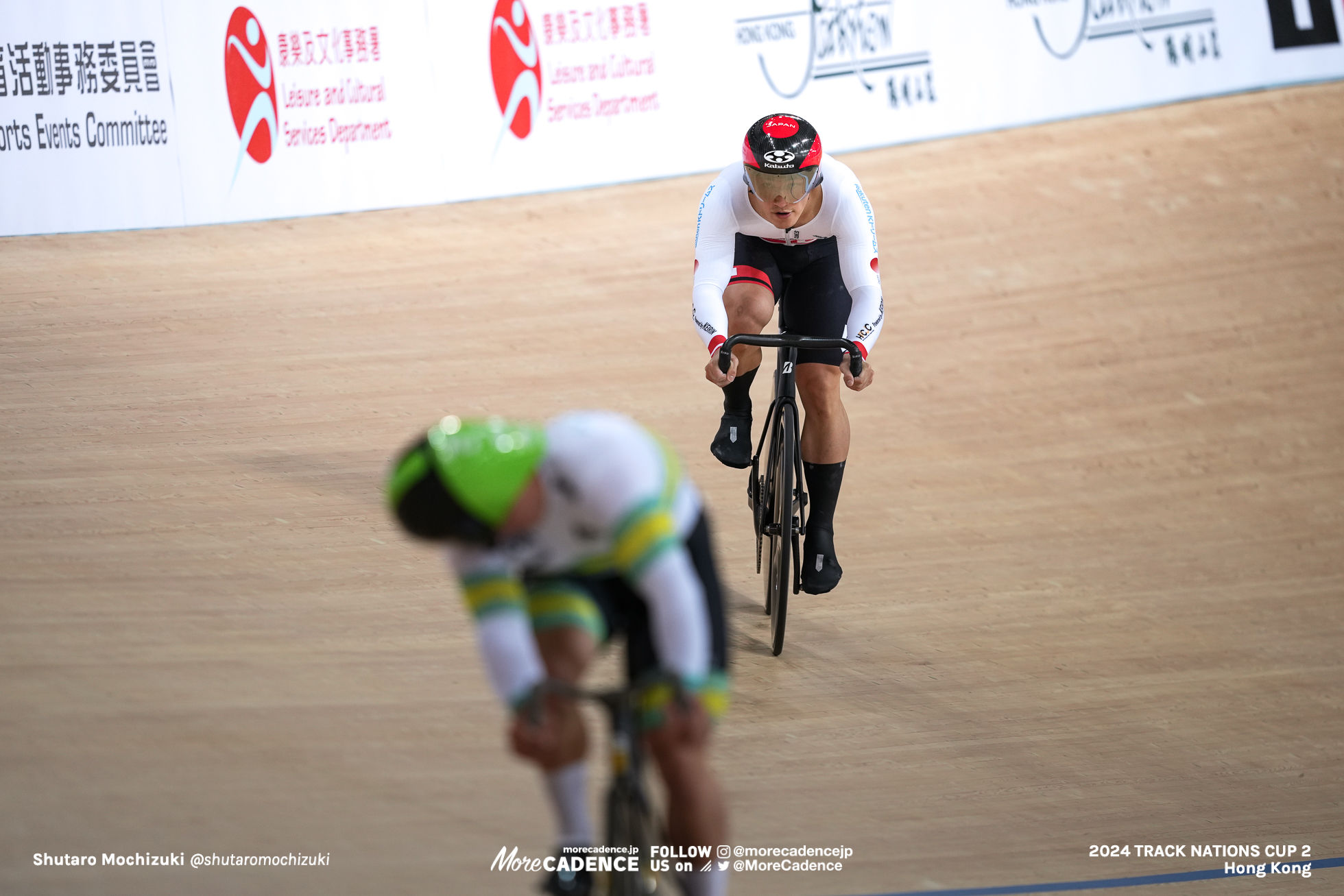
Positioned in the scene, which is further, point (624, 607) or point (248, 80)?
point (248, 80)

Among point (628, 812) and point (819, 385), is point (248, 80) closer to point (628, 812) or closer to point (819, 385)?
point (819, 385)

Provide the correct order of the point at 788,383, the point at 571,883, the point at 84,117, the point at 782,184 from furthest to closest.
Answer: the point at 84,117, the point at 788,383, the point at 782,184, the point at 571,883

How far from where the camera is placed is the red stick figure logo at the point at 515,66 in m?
7.98

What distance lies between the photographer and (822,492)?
3.92m

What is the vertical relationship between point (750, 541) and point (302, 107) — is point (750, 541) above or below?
below

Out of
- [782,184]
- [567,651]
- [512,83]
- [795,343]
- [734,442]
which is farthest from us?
[512,83]

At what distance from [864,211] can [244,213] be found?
15.9 ft

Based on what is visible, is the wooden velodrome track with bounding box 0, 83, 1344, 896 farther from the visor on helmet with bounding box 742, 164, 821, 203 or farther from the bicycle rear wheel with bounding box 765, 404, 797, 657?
the visor on helmet with bounding box 742, 164, 821, 203

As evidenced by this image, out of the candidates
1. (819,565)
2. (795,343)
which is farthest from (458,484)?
(819,565)

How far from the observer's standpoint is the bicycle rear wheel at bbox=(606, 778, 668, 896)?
2.10 metres

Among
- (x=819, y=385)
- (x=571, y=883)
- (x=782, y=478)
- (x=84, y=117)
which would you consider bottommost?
(x=571, y=883)

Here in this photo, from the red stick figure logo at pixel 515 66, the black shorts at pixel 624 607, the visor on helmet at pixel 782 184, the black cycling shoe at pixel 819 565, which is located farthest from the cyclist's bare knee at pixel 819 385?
the red stick figure logo at pixel 515 66

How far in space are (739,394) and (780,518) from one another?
422 millimetres

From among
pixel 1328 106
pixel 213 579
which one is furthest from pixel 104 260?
pixel 1328 106
